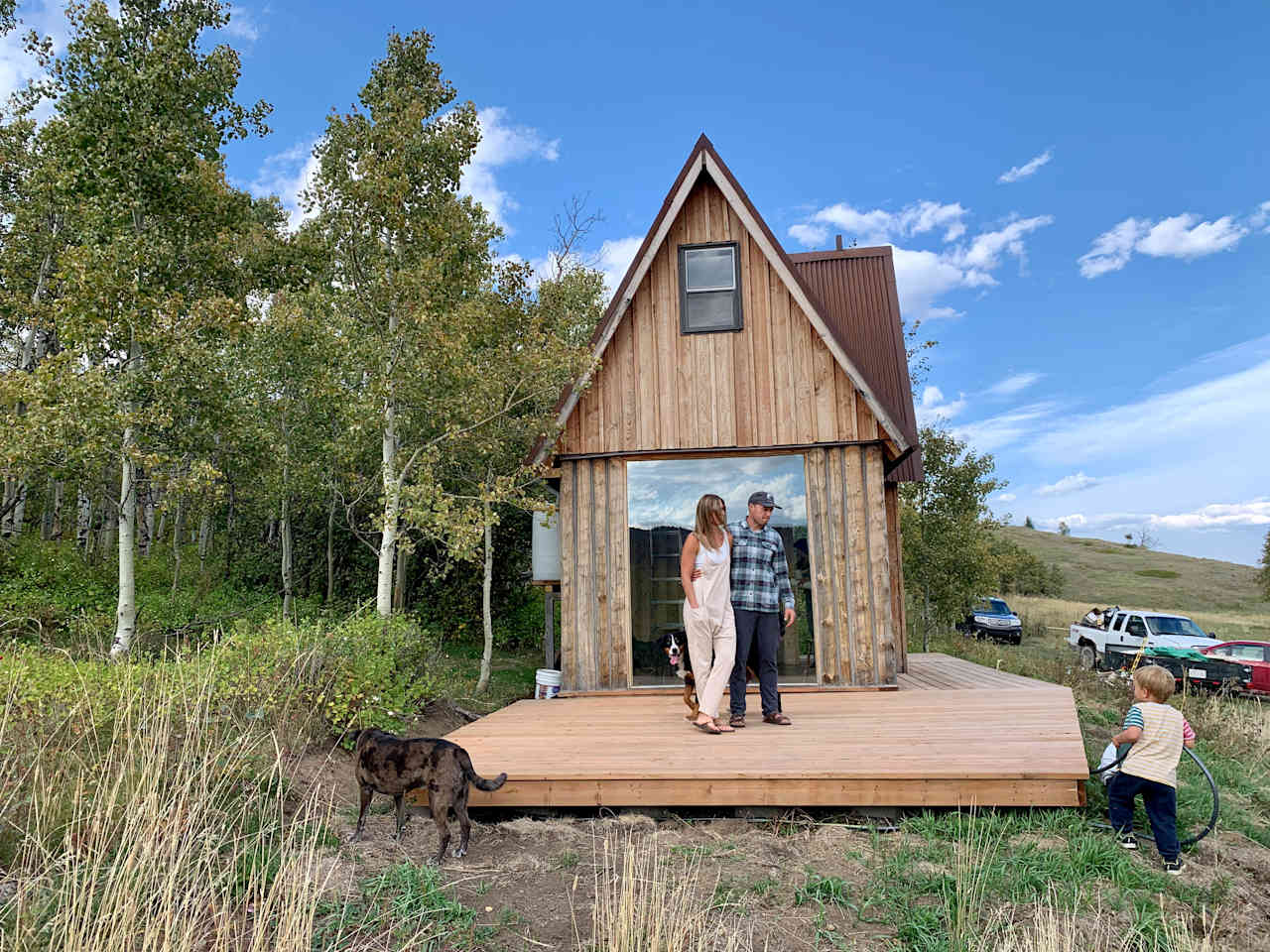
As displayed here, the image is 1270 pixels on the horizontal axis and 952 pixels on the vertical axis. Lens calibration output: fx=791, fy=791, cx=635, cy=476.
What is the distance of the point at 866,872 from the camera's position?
4.31 meters

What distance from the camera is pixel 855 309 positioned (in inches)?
510

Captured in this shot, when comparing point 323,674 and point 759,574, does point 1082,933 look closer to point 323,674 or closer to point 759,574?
point 759,574

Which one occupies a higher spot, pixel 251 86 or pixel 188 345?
pixel 251 86

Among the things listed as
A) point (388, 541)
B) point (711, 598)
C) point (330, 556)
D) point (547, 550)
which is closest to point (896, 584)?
point (547, 550)

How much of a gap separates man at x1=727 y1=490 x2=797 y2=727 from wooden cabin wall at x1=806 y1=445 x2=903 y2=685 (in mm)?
2678

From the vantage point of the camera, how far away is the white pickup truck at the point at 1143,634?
19.5 metres

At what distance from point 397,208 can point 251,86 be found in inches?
215

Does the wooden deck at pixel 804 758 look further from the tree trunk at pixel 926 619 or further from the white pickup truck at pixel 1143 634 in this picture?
the white pickup truck at pixel 1143 634

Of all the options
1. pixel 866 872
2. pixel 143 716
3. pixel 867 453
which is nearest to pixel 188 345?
pixel 143 716

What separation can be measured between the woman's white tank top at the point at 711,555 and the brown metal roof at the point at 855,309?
358cm

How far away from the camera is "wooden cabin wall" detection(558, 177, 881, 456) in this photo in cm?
970

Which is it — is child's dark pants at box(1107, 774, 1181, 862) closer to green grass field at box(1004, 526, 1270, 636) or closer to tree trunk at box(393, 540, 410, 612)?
tree trunk at box(393, 540, 410, 612)

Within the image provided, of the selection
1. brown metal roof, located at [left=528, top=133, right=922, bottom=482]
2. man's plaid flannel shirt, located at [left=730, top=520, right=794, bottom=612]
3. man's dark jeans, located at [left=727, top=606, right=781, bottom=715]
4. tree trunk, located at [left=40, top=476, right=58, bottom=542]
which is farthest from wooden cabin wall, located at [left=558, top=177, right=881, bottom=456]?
tree trunk, located at [left=40, top=476, right=58, bottom=542]

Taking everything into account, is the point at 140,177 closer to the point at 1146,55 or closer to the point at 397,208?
the point at 397,208
